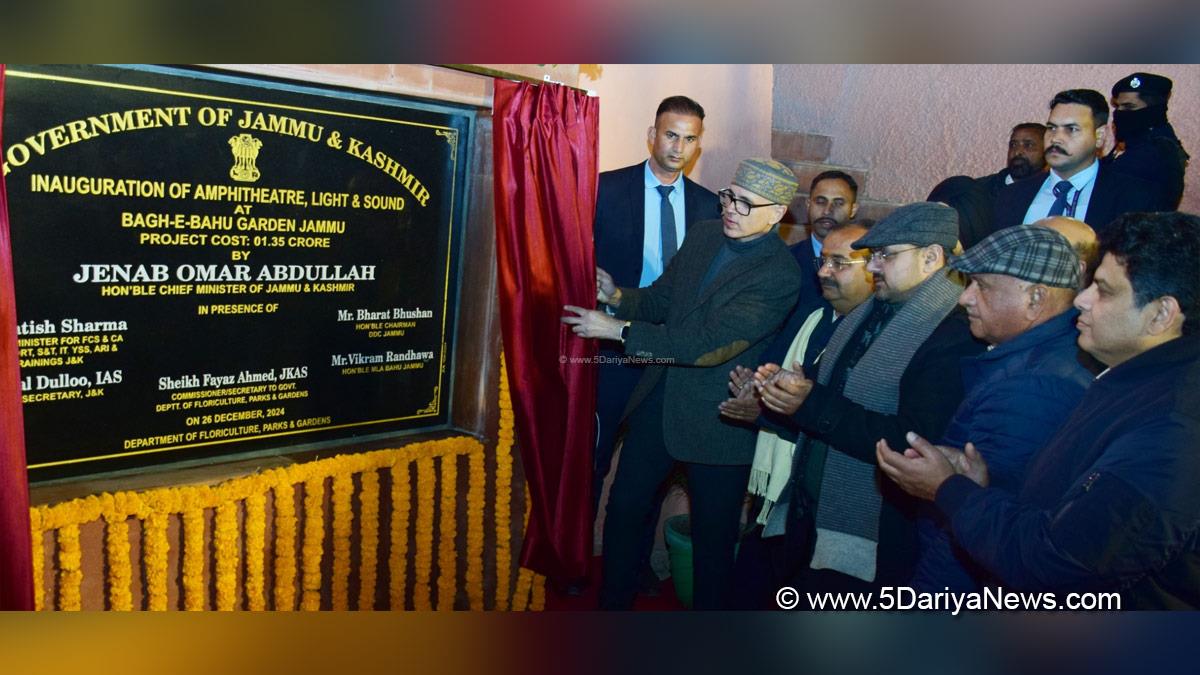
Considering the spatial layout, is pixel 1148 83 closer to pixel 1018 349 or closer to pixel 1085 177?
pixel 1085 177

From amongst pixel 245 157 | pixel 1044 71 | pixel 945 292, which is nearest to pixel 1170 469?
pixel 945 292

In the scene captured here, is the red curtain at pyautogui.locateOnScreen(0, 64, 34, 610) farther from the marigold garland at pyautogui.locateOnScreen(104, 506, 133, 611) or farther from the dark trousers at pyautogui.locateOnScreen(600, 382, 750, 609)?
the dark trousers at pyautogui.locateOnScreen(600, 382, 750, 609)

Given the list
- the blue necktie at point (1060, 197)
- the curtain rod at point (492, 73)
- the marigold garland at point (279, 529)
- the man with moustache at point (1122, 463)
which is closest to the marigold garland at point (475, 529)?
the marigold garland at point (279, 529)

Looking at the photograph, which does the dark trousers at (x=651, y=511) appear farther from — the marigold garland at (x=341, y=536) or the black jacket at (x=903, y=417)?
the marigold garland at (x=341, y=536)

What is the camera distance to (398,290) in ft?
10.2

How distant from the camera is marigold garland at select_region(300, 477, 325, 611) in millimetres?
2959

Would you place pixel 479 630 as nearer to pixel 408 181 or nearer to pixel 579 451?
pixel 579 451

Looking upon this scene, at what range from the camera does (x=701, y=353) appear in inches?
117

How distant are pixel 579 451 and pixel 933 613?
1.16 meters

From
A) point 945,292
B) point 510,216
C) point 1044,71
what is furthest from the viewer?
point 510,216

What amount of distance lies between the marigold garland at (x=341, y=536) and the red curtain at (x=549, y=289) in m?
0.56

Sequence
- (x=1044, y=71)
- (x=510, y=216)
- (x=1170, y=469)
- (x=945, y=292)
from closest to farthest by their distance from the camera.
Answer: (x=1170, y=469), (x=945, y=292), (x=1044, y=71), (x=510, y=216)

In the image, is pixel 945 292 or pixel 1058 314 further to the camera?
pixel 945 292

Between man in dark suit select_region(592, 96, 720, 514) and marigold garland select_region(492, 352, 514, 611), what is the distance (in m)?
0.29
